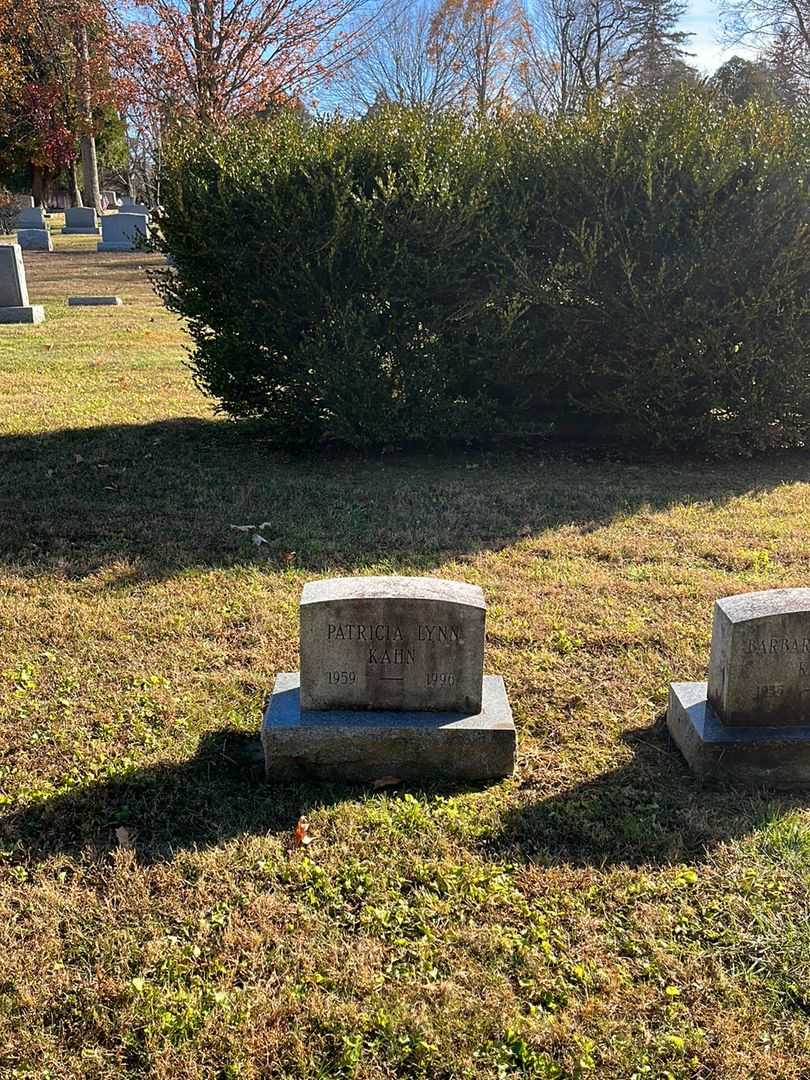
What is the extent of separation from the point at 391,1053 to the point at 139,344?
13.2 metres

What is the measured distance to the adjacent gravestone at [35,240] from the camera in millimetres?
29031

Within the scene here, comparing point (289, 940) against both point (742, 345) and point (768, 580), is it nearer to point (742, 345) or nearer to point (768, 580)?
point (768, 580)

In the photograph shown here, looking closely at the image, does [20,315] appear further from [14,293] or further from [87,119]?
[87,119]

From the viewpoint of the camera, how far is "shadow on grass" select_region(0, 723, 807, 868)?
3.09 metres

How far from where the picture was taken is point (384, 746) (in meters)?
3.46

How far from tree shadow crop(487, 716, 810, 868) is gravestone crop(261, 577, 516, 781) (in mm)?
317

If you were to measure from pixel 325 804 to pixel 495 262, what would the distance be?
556cm

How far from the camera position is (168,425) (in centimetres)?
916

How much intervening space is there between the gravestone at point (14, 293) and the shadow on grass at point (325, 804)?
14372 millimetres

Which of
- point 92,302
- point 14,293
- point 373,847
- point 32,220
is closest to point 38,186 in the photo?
point 32,220

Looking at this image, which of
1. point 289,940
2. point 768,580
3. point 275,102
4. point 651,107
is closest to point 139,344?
point 275,102

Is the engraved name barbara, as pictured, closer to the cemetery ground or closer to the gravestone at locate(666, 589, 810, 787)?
the gravestone at locate(666, 589, 810, 787)

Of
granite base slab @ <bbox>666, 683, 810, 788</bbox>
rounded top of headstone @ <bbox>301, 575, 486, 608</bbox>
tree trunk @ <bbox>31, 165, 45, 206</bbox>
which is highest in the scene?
tree trunk @ <bbox>31, 165, 45, 206</bbox>

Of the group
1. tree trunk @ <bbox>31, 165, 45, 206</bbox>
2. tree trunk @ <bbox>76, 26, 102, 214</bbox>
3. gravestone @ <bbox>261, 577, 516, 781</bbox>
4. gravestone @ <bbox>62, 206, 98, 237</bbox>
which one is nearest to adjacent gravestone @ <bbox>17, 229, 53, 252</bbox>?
tree trunk @ <bbox>76, 26, 102, 214</bbox>
